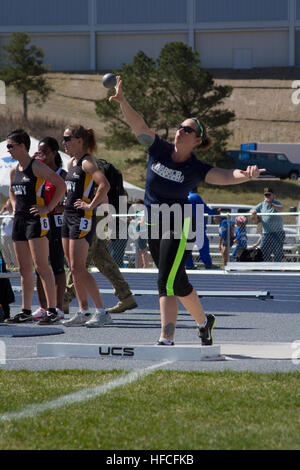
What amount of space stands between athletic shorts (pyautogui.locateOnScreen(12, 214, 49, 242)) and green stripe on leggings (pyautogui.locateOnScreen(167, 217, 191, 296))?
2.35 m

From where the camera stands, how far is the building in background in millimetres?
75688

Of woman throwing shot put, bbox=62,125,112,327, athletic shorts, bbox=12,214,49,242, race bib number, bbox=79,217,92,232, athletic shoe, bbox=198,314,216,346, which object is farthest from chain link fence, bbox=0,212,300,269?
athletic shoe, bbox=198,314,216,346

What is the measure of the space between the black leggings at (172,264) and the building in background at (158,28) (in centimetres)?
7098

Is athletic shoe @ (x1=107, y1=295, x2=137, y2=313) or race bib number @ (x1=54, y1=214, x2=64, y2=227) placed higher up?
race bib number @ (x1=54, y1=214, x2=64, y2=227)

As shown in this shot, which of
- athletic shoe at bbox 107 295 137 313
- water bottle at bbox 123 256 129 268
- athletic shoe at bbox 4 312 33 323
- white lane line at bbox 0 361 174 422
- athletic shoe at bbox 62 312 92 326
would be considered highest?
white lane line at bbox 0 361 174 422

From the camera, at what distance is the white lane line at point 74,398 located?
4798mm

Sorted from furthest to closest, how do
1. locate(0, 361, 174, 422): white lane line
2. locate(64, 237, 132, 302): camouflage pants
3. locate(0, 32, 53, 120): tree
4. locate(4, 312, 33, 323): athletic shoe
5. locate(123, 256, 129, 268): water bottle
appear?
locate(0, 32, 53, 120): tree
locate(123, 256, 129, 268): water bottle
locate(64, 237, 132, 302): camouflage pants
locate(4, 312, 33, 323): athletic shoe
locate(0, 361, 174, 422): white lane line

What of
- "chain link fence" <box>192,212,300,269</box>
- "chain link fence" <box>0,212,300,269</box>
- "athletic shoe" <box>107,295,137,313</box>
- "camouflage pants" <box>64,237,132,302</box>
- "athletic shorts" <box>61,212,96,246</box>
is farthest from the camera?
"chain link fence" <box>192,212,300,269</box>

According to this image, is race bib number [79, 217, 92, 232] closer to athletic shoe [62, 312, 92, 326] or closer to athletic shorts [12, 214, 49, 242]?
athletic shorts [12, 214, 49, 242]

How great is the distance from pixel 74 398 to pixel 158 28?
73615 mm

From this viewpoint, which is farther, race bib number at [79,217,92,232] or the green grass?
race bib number at [79,217,92,232]

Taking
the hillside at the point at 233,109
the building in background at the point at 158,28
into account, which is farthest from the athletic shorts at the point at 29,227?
the building in background at the point at 158,28

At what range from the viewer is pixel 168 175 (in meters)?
6.88

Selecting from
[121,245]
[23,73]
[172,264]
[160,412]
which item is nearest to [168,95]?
[23,73]
